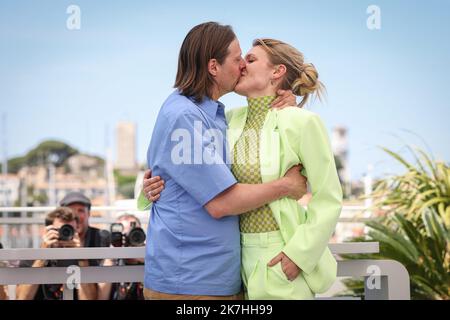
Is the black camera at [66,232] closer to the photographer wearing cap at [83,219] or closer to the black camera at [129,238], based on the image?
the black camera at [129,238]

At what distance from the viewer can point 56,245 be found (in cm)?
331

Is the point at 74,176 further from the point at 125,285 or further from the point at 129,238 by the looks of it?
the point at 129,238

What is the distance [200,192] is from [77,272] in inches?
21.4

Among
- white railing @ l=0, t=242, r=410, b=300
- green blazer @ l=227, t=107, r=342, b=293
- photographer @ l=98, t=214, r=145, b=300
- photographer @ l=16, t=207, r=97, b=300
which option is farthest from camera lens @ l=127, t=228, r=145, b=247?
green blazer @ l=227, t=107, r=342, b=293

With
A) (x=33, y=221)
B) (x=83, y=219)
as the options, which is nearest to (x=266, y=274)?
(x=83, y=219)

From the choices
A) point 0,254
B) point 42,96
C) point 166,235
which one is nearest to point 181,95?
point 166,235

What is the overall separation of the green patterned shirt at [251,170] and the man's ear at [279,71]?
0.13 meters

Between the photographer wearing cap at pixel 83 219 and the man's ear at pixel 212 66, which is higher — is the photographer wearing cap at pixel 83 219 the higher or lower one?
the lower one

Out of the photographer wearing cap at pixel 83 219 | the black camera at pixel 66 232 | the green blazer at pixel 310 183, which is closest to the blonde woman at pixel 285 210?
the green blazer at pixel 310 183

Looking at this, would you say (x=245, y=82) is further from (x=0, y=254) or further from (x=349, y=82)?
(x=349, y=82)

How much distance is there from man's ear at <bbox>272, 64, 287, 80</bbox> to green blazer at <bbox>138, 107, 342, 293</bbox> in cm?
13

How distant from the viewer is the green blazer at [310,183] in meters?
1.77

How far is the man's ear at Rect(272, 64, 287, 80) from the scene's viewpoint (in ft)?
6.41

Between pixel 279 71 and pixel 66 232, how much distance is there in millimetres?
1671
